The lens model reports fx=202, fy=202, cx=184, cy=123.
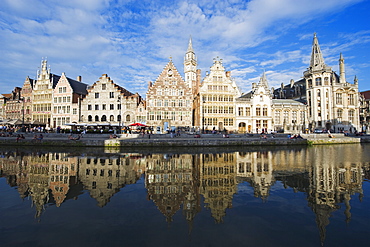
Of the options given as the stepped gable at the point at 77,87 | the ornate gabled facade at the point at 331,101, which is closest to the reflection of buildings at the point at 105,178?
the stepped gable at the point at 77,87

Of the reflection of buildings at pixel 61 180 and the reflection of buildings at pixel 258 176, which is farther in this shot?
the reflection of buildings at pixel 258 176

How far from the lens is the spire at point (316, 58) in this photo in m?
60.0

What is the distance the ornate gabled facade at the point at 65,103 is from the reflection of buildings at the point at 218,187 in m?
45.2

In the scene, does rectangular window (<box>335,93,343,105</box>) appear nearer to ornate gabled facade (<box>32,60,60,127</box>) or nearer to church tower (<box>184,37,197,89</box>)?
church tower (<box>184,37,197,89</box>)

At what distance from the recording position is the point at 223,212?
25.5 ft

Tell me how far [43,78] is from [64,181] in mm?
53674

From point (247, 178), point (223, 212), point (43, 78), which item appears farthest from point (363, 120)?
point (43, 78)

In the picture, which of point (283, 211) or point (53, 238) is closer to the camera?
point (53, 238)

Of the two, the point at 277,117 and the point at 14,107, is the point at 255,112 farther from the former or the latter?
the point at 14,107

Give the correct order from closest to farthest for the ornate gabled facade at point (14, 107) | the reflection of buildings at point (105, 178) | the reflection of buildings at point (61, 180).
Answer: the reflection of buildings at point (61, 180) → the reflection of buildings at point (105, 178) → the ornate gabled facade at point (14, 107)

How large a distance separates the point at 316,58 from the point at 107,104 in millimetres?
63798

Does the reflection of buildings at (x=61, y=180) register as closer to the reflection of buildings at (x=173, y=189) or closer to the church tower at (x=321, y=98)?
the reflection of buildings at (x=173, y=189)

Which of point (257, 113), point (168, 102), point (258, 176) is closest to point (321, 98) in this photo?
point (257, 113)

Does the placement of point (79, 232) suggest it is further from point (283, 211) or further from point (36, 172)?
point (36, 172)
